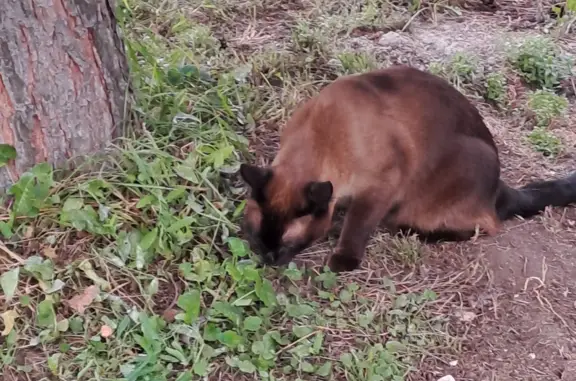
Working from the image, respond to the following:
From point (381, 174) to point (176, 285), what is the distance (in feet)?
3.31

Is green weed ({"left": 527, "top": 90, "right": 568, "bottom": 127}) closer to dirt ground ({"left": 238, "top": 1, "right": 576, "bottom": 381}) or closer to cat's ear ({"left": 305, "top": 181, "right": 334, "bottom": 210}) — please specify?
dirt ground ({"left": 238, "top": 1, "right": 576, "bottom": 381})

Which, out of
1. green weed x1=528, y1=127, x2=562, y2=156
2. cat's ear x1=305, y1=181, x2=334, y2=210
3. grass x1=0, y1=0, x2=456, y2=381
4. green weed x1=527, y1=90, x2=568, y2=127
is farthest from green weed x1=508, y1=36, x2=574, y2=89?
cat's ear x1=305, y1=181, x2=334, y2=210

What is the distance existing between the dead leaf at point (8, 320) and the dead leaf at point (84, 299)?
0.65 ft

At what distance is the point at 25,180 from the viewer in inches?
114

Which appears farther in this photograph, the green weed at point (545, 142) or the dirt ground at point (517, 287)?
the green weed at point (545, 142)

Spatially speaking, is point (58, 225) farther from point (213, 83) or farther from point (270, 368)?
point (213, 83)

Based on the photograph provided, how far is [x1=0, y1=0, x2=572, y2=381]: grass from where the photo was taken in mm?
2721

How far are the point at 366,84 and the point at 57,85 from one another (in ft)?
4.43

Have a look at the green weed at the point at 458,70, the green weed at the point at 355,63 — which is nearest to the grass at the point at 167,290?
the green weed at the point at 355,63

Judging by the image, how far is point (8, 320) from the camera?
269cm

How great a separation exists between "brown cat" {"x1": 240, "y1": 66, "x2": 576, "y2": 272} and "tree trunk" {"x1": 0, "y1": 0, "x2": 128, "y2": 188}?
693 millimetres

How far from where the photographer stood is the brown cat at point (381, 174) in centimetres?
305

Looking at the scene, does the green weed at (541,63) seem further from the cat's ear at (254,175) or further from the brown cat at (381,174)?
the cat's ear at (254,175)

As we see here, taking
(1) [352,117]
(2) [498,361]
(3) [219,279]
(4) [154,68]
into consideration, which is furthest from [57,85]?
(2) [498,361]
